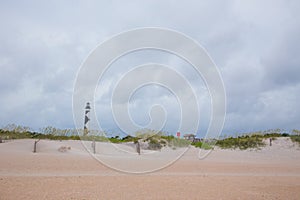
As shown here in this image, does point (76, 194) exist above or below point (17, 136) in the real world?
below

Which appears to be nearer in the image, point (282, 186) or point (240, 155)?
point (282, 186)

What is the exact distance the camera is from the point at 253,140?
100 feet

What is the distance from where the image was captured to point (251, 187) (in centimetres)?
992

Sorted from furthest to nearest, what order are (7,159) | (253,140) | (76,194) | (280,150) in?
(253,140) → (280,150) → (7,159) → (76,194)

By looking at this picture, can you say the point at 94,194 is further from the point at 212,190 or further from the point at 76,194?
the point at 212,190

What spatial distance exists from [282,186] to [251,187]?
3.70 feet

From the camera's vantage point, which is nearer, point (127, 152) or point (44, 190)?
point (44, 190)

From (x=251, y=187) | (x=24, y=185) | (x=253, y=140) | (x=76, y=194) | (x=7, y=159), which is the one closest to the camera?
(x=76, y=194)

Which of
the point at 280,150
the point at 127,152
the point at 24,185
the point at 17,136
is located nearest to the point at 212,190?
the point at 24,185

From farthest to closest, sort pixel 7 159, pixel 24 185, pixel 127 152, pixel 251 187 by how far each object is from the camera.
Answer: pixel 127 152 < pixel 7 159 < pixel 251 187 < pixel 24 185

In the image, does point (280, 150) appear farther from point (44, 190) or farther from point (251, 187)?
point (44, 190)

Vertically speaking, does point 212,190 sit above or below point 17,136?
below

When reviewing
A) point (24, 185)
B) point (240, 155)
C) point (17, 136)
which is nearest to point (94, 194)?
point (24, 185)

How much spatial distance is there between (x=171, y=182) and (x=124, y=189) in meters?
2.12
